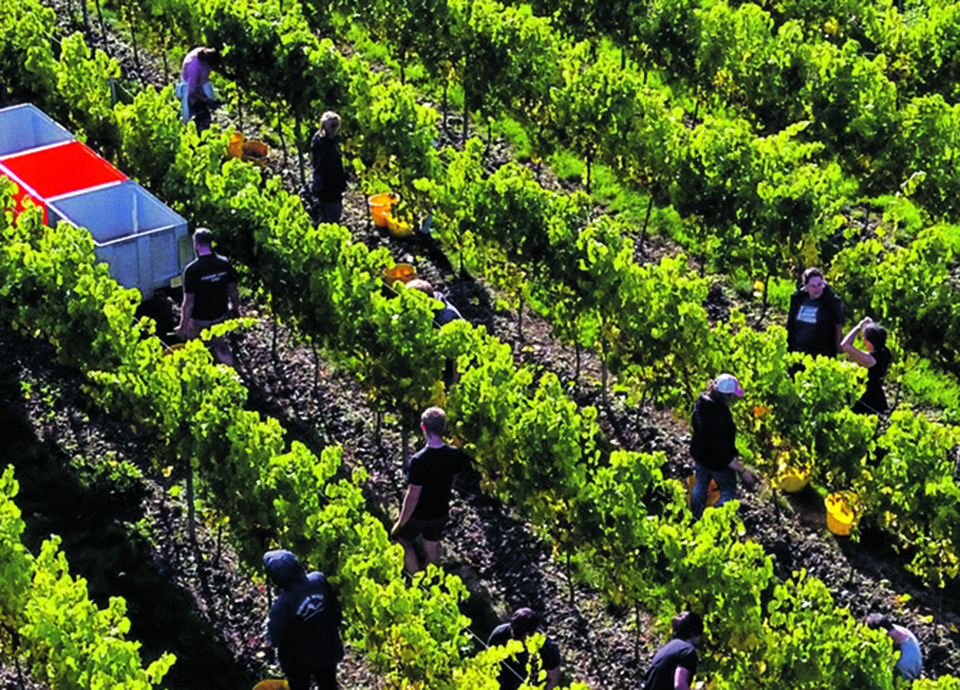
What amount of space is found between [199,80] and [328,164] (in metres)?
2.92

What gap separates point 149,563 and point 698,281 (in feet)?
18.5

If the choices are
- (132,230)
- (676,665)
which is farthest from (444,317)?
(676,665)

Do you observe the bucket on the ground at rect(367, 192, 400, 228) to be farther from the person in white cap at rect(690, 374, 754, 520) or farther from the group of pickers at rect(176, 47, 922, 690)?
the person in white cap at rect(690, 374, 754, 520)

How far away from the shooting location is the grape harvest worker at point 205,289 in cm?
1533

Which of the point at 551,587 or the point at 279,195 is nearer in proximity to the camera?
the point at 551,587

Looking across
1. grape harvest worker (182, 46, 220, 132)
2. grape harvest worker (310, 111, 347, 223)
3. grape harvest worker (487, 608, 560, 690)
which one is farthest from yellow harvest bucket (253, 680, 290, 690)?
grape harvest worker (182, 46, 220, 132)

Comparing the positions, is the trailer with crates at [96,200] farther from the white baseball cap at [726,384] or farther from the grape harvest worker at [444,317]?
the white baseball cap at [726,384]

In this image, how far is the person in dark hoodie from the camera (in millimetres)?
11391

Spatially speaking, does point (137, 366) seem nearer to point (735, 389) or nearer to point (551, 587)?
point (551, 587)

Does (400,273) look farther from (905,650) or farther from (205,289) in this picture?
(905,650)

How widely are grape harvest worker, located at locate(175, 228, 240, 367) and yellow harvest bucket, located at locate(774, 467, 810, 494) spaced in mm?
5573

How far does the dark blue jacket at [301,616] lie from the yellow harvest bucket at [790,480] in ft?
16.4

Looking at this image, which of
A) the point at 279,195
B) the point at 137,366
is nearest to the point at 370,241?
the point at 279,195

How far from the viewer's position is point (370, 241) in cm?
1903
